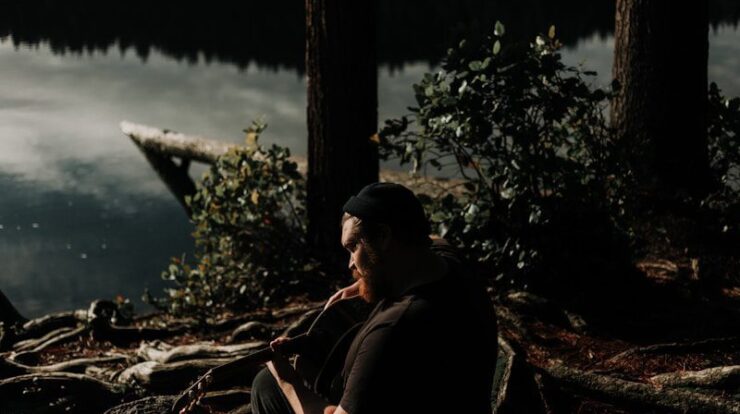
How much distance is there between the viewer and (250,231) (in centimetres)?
855

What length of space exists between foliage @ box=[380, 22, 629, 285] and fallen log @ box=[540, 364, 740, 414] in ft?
4.04

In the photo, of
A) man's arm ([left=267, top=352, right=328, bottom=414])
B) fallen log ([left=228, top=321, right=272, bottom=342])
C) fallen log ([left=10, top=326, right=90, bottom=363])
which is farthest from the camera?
fallen log ([left=10, top=326, right=90, bottom=363])

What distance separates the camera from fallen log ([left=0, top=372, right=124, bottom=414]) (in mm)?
6434

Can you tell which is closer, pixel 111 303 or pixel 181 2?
pixel 111 303

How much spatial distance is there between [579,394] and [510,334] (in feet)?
3.07

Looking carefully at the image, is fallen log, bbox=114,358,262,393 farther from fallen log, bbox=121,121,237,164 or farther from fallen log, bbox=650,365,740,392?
fallen log, bbox=121,121,237,164

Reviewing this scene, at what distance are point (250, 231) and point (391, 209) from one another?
493 centimetres

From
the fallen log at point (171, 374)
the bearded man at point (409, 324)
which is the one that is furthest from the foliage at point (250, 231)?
the bearded man at point (409, 324)

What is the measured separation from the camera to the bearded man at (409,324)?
11.7ft

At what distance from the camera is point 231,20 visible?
121 feet

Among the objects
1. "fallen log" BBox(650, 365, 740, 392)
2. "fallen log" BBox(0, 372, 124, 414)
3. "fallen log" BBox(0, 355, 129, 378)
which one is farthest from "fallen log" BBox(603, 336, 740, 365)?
"fallen log" BBox(0, 355, 129, 378)

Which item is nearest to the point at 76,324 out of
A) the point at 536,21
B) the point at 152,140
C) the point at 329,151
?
the point at 329,151

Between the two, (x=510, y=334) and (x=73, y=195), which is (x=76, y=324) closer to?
(x=510, y=334)

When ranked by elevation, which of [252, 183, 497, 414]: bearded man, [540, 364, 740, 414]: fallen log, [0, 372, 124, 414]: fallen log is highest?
[252, 183, 497, 414]: bearded man
